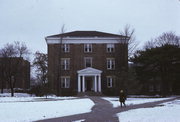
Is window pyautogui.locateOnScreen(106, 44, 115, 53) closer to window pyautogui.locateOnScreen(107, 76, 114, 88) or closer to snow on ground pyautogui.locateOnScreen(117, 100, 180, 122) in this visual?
window pyautogui.locateOnScreen(107, 76, 114, 88)

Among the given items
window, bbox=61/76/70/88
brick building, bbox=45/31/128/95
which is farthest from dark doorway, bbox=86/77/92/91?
window, bbox=61/76/70/88

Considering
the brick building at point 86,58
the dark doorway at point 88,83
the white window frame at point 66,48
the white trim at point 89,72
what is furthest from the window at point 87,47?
the dark doorway at point 88,83

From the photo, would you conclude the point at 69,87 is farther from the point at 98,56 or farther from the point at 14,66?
the point at 14,66

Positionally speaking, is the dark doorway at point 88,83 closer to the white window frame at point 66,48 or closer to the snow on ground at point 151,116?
the white window frame at point 66,48

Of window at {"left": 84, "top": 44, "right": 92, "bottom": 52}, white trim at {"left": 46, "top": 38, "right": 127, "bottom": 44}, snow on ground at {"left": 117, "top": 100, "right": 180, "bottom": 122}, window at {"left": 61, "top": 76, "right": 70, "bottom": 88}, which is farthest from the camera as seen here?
window at {"left": 84, "top": 44, "right": 92, "bottom": 52}

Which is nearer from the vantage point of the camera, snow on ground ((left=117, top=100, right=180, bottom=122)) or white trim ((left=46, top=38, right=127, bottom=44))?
snow on ground ((left=117, top=100, right=180, bottom=122))

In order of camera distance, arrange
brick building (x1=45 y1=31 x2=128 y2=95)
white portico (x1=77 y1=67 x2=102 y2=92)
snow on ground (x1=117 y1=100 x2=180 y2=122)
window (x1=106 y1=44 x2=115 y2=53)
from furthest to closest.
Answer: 1. window (x1=106 y1=44 x2=115 y2=53)
2. brick building (x1=45 y1=31 x2=128 y2=95)
3. white portico (x1=77 y1=67 x2=102 y2=92)
4. snow on ground (x1=117 y1=100 x2=180 y2=122)

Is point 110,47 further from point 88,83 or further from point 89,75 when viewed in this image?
point 88,83

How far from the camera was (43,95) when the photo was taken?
174ft

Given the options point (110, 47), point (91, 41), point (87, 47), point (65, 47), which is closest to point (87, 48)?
point (87, 47)

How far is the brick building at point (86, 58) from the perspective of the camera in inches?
2346

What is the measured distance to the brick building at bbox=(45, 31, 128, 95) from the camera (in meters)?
59.6

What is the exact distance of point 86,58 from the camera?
6075 cm

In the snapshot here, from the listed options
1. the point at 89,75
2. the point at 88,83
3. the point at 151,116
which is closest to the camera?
the point at 151,116
